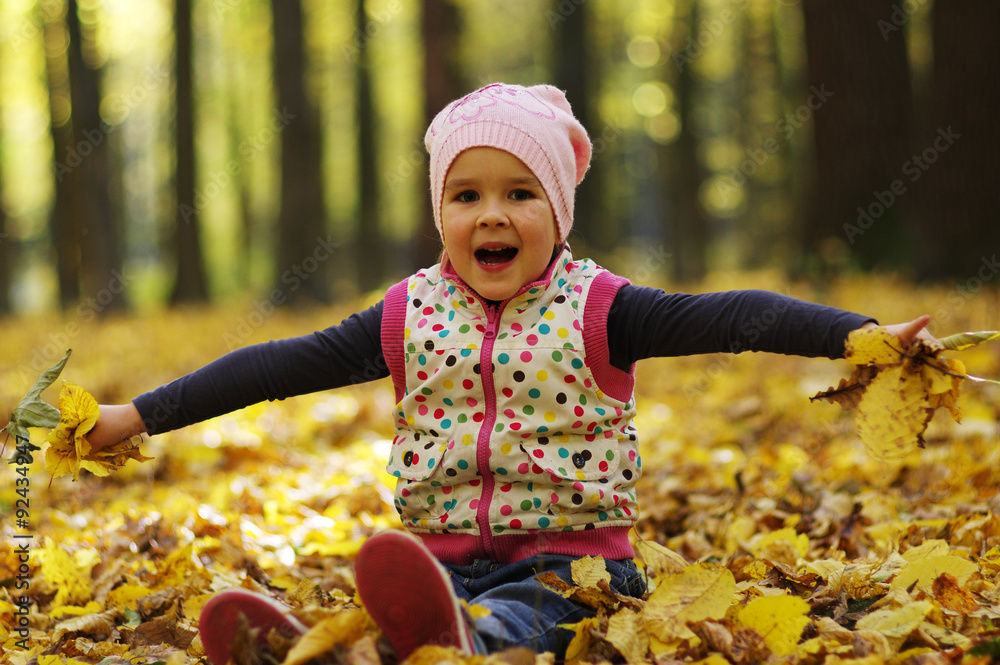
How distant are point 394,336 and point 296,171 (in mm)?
10494

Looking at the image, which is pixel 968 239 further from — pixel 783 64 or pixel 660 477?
pixel 783 64

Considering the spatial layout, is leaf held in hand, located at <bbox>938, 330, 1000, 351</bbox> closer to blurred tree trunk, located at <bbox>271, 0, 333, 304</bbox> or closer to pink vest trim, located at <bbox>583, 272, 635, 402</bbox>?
pink vest trim, located at <bbox>583, 272, 635, 402</bbox>

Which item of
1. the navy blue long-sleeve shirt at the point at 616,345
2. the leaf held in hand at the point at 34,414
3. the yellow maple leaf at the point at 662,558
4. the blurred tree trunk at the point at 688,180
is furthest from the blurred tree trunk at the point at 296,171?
the yellow maple leaf at the point at 662,558

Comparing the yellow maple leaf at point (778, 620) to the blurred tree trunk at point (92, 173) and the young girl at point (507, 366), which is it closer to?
the young girl at point (507, 366)

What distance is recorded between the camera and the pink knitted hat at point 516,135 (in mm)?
2297

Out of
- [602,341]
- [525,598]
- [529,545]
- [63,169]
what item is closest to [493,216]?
[602,341]

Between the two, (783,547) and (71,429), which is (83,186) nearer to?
(71,429)

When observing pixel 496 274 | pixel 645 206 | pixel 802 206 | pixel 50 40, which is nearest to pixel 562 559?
pixel 496 274

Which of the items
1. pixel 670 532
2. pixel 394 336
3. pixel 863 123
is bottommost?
pixel 670 532

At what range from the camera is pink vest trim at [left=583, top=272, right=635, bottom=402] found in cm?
222

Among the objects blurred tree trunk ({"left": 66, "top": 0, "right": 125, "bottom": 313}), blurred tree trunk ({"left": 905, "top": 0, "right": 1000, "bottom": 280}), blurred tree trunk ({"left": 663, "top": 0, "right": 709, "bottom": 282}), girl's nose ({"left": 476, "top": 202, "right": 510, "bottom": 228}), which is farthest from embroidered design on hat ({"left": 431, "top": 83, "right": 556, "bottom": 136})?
blurred tree trunk ({"left": 663, "top": 0, "right": 709, "bottom": 282})

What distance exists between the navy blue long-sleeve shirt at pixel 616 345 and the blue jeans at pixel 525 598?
564 millimetres

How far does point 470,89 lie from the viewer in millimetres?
12891

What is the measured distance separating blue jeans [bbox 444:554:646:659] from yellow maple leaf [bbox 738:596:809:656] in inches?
15.4
